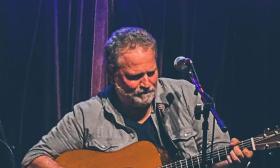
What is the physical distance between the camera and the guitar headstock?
2926mm

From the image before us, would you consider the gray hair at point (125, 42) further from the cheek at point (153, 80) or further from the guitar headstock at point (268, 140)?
the guitar headstock at point (268, 140)

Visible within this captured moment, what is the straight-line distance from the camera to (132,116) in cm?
360

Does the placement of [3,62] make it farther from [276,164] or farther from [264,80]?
[276,164]

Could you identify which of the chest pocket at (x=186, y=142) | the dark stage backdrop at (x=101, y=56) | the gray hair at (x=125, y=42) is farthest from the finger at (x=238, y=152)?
the dark stage backdrop at (x=101, y=56)

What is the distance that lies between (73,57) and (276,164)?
2004 millimetres

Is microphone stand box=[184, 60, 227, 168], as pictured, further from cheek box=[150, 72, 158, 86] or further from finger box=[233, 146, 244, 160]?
cheek box=[150, 72, 158, 86]

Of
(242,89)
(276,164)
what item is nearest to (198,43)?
(242,89)

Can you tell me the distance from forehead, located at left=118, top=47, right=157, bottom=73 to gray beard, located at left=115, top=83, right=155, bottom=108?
148 millimetres

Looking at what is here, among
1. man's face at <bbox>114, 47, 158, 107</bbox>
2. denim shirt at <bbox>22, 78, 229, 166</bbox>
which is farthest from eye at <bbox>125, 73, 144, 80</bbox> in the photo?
denim shirt at <bbox>22, 78, 229, 166</bbox>

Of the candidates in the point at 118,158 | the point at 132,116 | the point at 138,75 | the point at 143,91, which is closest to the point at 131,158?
the point at 118,158

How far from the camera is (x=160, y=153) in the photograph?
3.35 m

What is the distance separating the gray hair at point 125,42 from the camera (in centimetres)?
341

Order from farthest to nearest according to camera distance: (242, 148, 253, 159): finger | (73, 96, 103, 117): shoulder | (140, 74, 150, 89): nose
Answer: (73, 96, 103, 117): shoulder → (140, 74, 150, 89): nose → (242, 148, 253, 159): finger

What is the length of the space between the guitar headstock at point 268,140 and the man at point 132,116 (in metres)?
0.41
